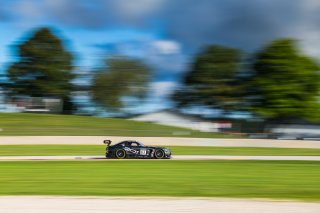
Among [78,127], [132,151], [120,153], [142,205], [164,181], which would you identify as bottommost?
[142,205]

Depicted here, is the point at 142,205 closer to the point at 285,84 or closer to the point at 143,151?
the point at 143,151

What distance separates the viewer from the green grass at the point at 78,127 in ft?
161

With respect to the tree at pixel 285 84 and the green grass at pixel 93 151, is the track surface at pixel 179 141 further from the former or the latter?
the tree at pixel 285 84

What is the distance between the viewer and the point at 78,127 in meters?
57.0

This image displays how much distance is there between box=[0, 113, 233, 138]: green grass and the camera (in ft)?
161

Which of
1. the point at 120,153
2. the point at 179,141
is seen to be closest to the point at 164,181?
the point at 120,153

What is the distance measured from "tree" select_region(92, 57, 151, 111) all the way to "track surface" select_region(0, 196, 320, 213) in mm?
78443

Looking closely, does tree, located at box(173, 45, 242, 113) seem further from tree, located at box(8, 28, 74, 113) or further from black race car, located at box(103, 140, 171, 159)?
black race car, located at box(103, 140, 171, 159)

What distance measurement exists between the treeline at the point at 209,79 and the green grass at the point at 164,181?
5679 centimetres

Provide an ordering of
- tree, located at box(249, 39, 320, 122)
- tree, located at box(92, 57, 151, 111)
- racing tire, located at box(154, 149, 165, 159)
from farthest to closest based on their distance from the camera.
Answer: tree, located at box(92, 57, 151, 111) < tree, located at box(249, 39, 320, 122) < racing tire, located at box(154, 149, 165, 159)

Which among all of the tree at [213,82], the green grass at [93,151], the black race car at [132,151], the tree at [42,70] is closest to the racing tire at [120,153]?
the black race car at [132,151]

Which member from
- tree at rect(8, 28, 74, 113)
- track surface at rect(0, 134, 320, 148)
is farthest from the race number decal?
tree at rect(8, 28, 74, 113)

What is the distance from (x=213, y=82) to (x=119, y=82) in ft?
57.5

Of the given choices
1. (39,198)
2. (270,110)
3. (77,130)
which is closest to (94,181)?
(39,198)
